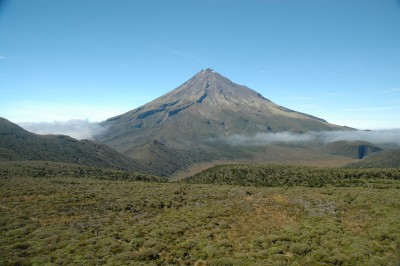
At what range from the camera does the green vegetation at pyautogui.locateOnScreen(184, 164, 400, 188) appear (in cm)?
8775

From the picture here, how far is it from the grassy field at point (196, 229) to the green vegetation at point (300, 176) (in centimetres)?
3125

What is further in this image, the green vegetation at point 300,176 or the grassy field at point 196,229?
the green vegetation at point 300,176

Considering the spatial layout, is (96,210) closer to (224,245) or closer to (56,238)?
(56,238)

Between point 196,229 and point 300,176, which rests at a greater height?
point 196,229

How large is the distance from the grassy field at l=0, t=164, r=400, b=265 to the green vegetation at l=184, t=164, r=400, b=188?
31.2m

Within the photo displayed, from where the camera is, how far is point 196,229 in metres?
39.0

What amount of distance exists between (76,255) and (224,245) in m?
14.9

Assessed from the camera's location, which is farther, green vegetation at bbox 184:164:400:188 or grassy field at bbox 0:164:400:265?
green vegetation at bbox 184:164:400:188

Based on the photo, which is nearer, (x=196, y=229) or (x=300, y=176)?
(x=196, y=229)

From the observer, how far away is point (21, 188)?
59.9 meters

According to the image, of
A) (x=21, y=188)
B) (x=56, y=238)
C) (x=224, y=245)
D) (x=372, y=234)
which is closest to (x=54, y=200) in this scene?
(x=21, y=188)

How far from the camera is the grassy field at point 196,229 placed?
96.3 feet

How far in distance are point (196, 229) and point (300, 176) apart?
2759 inches

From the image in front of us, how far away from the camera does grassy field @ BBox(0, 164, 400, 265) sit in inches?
1155
